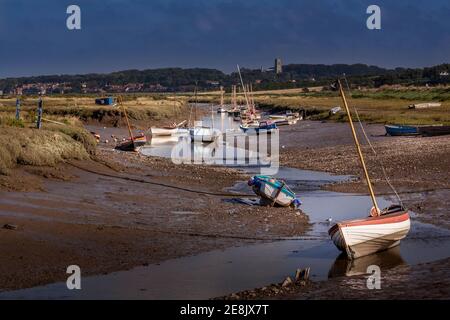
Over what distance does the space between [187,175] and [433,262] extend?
17.1 m

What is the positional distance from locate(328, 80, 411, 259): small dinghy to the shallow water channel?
9.3 inches

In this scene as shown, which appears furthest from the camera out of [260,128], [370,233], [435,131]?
[260,128]

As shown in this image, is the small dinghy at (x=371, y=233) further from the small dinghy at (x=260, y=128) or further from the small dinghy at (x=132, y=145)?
the small dinghy at (x=260, y=128)

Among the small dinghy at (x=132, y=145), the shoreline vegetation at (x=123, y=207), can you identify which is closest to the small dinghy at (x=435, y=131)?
the shoreline vegetation at (x=123, y=207)

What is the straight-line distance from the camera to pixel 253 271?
50.1 feet

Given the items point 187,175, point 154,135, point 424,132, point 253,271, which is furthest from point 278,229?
point 154,135

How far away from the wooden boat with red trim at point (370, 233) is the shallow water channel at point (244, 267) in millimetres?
242

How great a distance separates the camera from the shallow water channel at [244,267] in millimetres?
13164

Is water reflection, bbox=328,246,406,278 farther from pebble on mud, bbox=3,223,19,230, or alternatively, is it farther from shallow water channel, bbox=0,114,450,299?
pebble on mud, bbox=3,223,19,230

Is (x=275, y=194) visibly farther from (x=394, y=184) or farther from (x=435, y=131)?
(x=435, y=131)

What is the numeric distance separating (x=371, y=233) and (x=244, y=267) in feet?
11.3

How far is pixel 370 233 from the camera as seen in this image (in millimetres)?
16969

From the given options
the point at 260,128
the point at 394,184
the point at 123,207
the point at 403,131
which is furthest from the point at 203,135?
the point at 123,207

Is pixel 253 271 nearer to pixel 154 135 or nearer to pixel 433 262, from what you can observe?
pixel 433 262
